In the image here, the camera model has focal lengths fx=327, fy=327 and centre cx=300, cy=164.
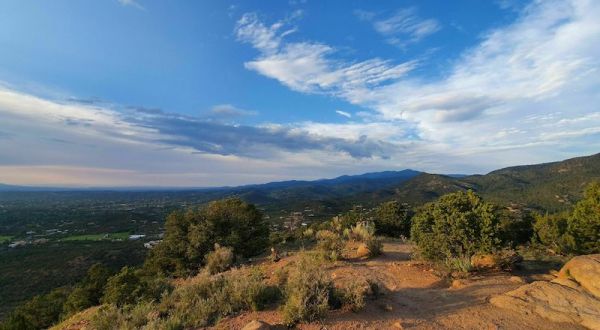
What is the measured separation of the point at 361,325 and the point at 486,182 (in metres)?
164

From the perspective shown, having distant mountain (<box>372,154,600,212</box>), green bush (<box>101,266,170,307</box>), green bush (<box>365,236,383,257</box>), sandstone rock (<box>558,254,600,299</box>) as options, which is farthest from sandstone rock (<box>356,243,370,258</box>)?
distant mountain (<box>372,154,600,212</box>)

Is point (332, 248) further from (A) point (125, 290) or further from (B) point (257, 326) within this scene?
(B) point (257, 326)

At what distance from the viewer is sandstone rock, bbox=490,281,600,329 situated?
299 inches

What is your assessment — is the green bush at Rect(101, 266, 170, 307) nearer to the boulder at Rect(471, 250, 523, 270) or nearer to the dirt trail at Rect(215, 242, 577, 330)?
the dirt trail at Rect(215, 242, 577, 330)

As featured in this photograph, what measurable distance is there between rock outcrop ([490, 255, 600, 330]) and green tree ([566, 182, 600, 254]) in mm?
6413

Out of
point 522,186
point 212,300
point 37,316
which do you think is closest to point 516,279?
point 212,300

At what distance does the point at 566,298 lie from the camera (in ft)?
27.2

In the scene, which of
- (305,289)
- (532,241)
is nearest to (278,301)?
(305,289)

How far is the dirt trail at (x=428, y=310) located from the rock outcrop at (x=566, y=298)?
34 centimetres

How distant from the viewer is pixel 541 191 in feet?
354

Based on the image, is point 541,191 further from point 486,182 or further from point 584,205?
point 584,205

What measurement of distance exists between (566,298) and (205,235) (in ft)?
57.3

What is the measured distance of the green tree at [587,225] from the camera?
47.5 ft

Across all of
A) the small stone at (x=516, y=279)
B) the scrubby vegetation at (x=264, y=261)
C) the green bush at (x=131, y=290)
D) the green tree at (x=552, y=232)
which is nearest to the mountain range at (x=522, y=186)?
the green tree at (x=552, y=232)
